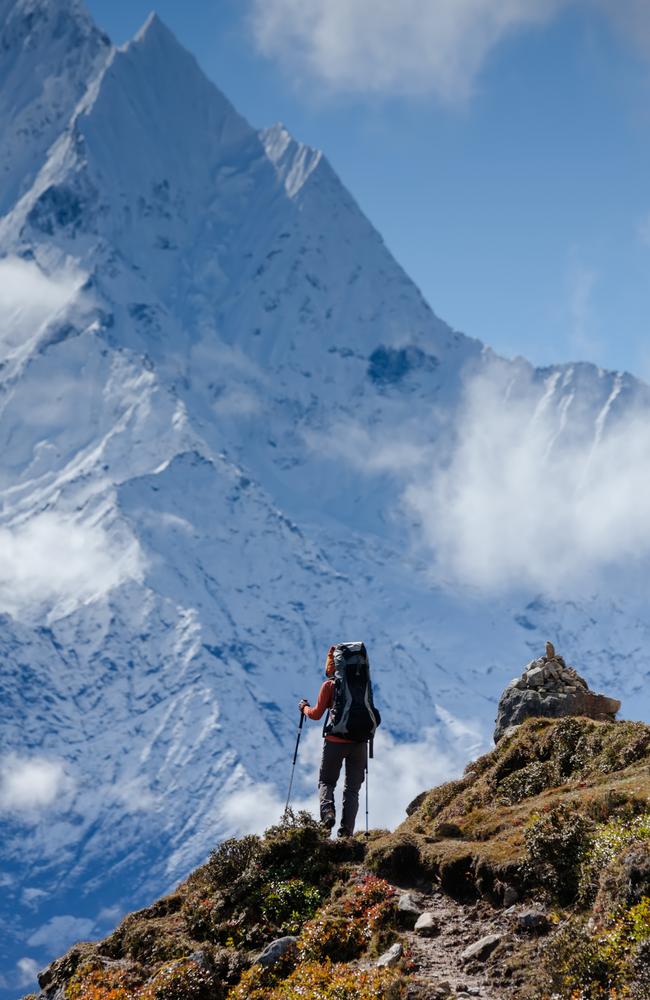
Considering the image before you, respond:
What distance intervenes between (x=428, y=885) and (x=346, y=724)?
153 inches

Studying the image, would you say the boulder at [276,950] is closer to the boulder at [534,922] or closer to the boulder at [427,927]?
the boulder at [427,927]

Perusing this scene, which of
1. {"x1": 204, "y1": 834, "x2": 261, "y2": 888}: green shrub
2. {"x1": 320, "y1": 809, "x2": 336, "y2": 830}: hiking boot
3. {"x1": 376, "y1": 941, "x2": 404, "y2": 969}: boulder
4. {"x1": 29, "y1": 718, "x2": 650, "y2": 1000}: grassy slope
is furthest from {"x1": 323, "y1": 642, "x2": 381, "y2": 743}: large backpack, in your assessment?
{"x1": 376, "y1": 941, "x2": 404, "y2": 969}: boulder

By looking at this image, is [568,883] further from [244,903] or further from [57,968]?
[57,968]

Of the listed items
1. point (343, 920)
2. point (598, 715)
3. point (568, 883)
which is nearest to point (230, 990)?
point (343, 920)

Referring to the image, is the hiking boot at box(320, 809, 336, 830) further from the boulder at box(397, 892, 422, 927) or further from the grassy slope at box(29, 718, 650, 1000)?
the boulder at box(397, 892, 422, 927)

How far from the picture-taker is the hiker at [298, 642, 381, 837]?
18.9m

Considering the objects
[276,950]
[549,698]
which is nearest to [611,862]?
[276,950]

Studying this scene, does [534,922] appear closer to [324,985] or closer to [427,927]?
[427,927]

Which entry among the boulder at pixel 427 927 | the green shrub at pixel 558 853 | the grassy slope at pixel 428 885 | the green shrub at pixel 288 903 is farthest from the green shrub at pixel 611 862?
the green shrub at pixel 288 903

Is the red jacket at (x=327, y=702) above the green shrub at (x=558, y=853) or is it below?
above

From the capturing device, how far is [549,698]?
23266mm

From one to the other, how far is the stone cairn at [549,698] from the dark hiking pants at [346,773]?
408cm

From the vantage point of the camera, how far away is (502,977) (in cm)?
1285

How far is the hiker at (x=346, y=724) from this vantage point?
18.9 meters
